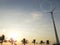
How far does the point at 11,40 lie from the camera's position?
15062cm

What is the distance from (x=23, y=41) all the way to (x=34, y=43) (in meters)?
32.0

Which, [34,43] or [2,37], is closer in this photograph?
[2,37]

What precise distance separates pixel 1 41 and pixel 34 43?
6199cm

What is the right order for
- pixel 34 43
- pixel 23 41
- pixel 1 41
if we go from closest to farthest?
1. pixel 1 41
2. pixel 23 41
3. pixel 34 43

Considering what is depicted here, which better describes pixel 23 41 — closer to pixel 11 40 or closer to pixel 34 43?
pixel 11 40

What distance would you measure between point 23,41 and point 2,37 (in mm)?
28766

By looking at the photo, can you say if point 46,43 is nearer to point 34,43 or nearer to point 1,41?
point 34,43

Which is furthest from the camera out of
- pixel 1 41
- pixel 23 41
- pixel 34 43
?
pixel 34 43

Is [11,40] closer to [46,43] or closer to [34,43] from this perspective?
[34,43]

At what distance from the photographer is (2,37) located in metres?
146

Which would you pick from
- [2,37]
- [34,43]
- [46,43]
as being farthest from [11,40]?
[46,43]

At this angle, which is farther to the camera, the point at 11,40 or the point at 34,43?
the point at 34,43

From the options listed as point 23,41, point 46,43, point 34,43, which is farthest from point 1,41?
point 46,43

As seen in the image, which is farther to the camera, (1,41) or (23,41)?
(23,41)
